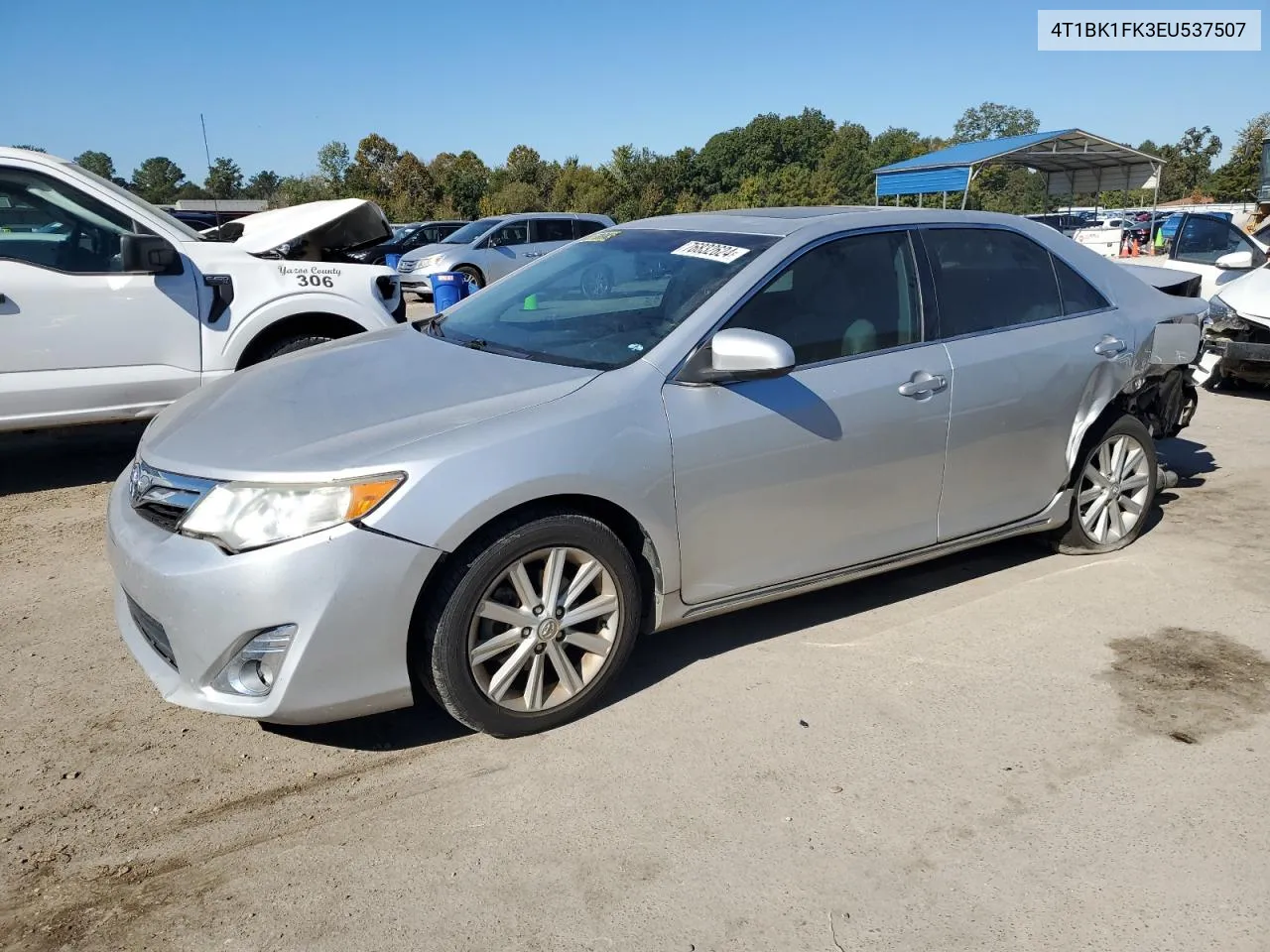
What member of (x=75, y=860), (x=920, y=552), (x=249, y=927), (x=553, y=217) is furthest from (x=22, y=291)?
(x=553, y=217)

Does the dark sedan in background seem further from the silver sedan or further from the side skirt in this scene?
the side skirt

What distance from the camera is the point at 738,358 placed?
3.30 m

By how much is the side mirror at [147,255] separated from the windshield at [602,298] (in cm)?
221

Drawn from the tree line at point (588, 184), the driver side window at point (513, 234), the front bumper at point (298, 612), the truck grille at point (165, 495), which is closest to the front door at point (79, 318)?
the truck grille at point (165, 495)

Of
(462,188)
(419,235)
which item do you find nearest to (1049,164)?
(419,235)

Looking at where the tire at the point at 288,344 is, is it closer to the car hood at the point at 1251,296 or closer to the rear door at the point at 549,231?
the car hood at the point at 1251,296

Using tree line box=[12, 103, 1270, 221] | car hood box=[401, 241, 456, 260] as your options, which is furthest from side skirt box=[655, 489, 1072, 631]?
tree line box=[12, 103, 1270, 221]

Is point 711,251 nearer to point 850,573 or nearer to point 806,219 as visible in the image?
point 806,219

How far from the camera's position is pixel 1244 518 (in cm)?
551

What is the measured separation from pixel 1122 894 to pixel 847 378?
1.91 m

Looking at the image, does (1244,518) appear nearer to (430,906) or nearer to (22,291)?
(430,906)

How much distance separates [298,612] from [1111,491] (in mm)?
3835

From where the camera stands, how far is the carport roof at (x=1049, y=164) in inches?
821

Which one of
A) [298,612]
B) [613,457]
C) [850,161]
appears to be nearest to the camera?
[298,612]
